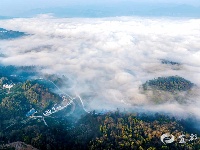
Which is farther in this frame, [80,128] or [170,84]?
[170,84]

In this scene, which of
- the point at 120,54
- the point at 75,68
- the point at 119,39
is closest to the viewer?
the point at 75,68

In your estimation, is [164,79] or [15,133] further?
[164,79]

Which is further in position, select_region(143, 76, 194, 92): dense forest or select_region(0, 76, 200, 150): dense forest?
select_region(143, 76, 194, 92): dense forest

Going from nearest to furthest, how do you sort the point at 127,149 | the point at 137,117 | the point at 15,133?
the point at 127,149
the point at 15,133
the point at 137,117

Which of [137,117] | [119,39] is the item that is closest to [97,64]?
[119,39]

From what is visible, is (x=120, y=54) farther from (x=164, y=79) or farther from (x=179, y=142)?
(x=179, y=142)

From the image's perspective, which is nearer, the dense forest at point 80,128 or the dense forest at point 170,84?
the dense forest at point 80,128

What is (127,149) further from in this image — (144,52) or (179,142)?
(144,52)

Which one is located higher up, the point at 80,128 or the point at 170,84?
the point at 170,84

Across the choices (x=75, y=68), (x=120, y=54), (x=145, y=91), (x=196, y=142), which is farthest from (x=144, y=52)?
(x=196, y=142)
